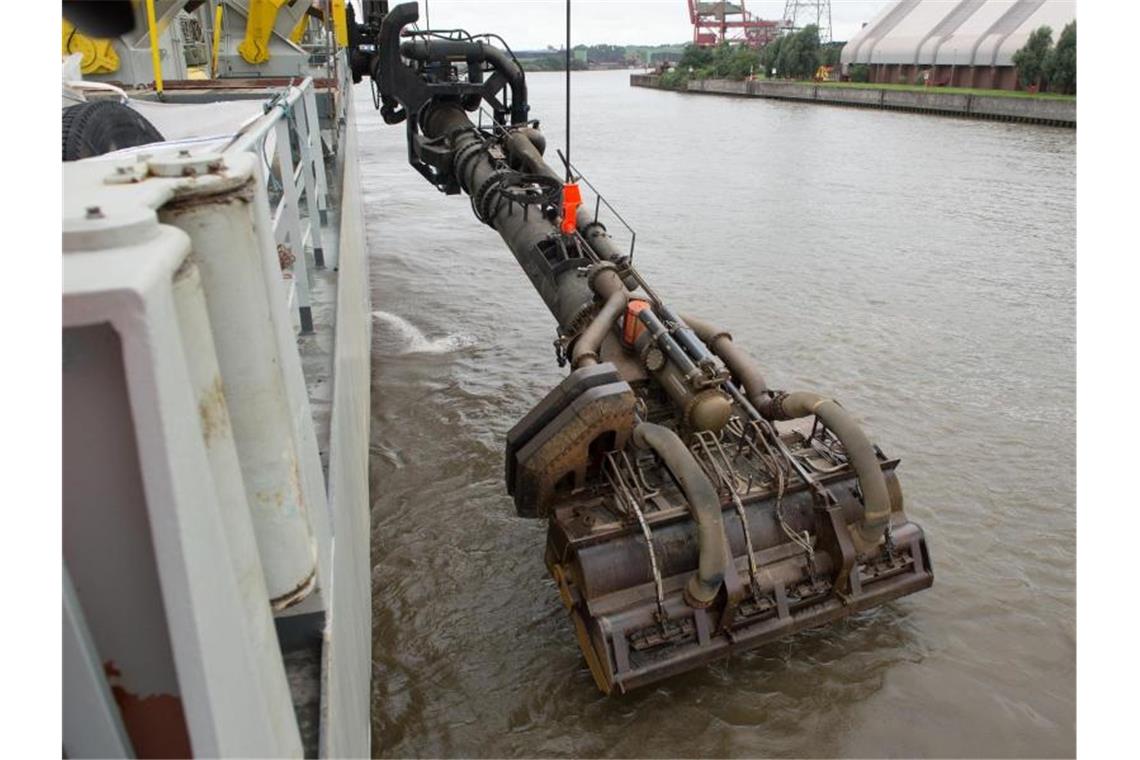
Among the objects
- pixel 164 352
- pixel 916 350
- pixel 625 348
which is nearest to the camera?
pixel 164 352

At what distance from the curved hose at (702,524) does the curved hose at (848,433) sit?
0.99m

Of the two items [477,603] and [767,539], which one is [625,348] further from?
[477,603]

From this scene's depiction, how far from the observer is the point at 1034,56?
4394 centimetres

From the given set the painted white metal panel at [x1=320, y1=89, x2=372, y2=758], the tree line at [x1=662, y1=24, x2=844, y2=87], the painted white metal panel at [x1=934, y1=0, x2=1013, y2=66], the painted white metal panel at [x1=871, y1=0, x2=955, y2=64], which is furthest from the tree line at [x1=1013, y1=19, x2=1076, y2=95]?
the painted white metal panel at [x1=320, y1=89, x2=372, y2=758]

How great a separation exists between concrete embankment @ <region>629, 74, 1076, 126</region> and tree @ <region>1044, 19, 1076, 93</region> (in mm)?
3152

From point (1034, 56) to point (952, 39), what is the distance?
12490 millimetres

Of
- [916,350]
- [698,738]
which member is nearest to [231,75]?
[916,350]

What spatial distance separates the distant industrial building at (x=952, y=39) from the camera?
1959 inches

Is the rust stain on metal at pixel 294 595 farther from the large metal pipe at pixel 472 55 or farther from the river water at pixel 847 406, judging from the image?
the large metal pipe at pixel 472 55

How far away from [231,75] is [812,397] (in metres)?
17.1

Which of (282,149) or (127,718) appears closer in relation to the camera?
(127,718)

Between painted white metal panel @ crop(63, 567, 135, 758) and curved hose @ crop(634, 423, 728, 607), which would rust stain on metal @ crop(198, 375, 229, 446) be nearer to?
painted white metal panel @ crop(63, 567, 135, 758)

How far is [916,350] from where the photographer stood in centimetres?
1103

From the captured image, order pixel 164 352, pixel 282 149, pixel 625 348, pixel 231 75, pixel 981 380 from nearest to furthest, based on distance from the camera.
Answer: pixel 164 352 → pixel 282 149 → pixel 625 348 → pixel 981 380 → pixel 231 75
